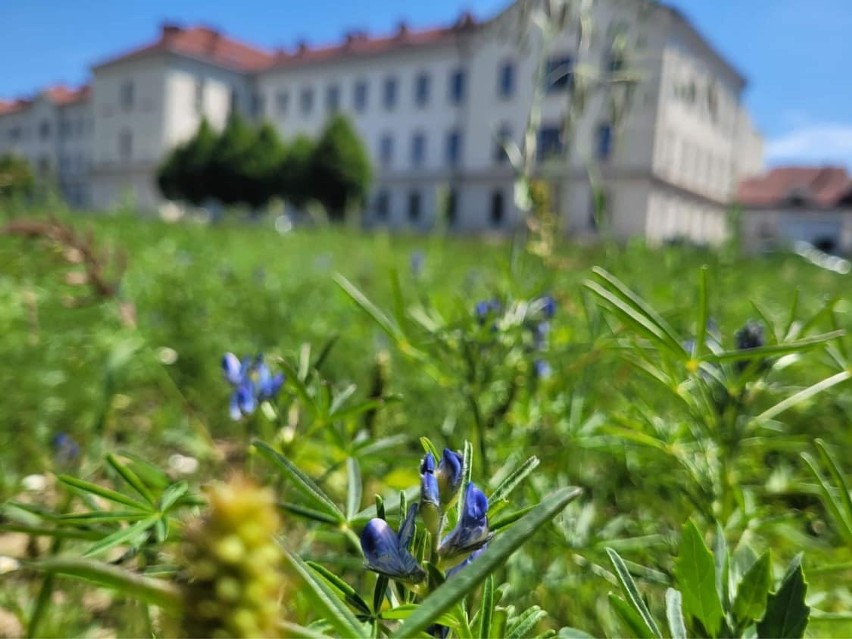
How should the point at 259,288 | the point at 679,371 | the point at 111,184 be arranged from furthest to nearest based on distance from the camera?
the point at 111,184 → the point at 259,288 → the point at 679,371

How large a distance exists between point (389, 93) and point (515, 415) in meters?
25.8

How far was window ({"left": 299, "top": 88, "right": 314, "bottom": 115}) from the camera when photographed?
1046 inches

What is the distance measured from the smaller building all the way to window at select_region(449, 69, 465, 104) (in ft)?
37.6

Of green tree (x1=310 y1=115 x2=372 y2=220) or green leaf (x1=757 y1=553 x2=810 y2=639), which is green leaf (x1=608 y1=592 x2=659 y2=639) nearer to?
green leaf (x1=757 y1=553 x2=810 y2=639)

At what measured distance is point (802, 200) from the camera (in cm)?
2753

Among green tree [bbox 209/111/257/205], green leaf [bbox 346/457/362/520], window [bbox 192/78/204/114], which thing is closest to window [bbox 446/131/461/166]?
green tree [bbox 209/111/257/205]

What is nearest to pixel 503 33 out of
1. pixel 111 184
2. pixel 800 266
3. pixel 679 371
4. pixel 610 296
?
pixel 679 371

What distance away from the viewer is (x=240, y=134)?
70.6 ft

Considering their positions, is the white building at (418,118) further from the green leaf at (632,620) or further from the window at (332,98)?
the green leaf at (632,620)

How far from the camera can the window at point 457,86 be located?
23.1 m

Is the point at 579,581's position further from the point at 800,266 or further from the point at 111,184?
the point at 111,184

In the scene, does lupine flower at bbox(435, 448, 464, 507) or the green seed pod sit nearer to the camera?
the green seed pod

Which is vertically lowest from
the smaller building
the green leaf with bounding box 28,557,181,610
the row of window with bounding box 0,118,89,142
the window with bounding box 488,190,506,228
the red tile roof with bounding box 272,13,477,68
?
the green leaf with bounding box 28,557,181,610

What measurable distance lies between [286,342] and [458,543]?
1292mm
